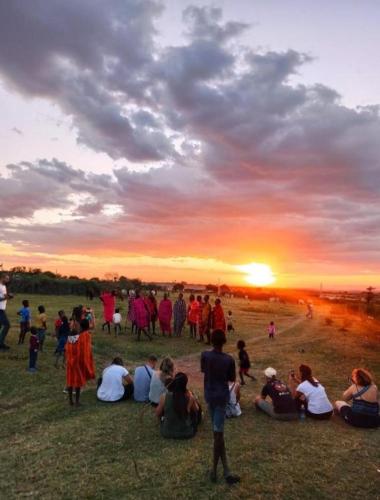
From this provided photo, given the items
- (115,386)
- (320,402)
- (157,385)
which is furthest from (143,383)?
(320,402)

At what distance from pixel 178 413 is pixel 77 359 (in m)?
3.62

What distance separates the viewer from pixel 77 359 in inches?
423

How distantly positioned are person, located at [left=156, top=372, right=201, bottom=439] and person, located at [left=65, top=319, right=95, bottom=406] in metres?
3.17

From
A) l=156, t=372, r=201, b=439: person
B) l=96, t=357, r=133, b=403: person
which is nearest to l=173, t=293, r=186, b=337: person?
l=96, t=357, r=133, b=403: person

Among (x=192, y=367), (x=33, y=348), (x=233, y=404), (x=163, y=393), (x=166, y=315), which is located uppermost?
(x=166, y=315)

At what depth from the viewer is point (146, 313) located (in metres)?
21.9

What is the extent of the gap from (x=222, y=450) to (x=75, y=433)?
3.84m

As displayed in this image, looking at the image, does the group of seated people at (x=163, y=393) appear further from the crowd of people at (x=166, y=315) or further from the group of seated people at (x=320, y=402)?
the crowd of people at (x=166, y=315)

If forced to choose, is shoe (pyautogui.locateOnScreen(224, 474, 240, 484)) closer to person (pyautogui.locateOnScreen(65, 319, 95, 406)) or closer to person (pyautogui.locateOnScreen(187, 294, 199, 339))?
person (pyautogui.locateOnScreen(65, 319, 95, 406))

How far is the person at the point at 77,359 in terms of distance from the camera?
1070 centimetres

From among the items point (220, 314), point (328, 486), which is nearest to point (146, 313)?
point (220, 314)

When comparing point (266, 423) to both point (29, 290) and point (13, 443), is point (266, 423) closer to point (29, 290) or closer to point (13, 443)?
point (13, 443)

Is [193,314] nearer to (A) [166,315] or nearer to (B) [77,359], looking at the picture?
(A) [166,315]

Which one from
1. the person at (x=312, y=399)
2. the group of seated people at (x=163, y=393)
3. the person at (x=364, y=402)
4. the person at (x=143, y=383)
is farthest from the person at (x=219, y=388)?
the person at (x=143, y=383)
